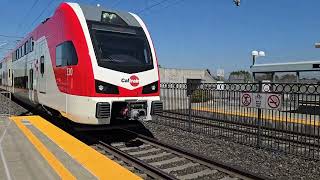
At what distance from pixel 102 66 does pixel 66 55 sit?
137 centimetres

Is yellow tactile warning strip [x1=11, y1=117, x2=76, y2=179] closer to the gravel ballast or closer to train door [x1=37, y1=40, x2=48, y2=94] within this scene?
train door [x1=37, y1=40, x2=48, y2=94]

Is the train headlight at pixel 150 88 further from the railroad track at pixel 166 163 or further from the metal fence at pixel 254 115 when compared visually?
the metal fence at pixel 254 115

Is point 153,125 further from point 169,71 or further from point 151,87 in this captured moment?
point 169,71

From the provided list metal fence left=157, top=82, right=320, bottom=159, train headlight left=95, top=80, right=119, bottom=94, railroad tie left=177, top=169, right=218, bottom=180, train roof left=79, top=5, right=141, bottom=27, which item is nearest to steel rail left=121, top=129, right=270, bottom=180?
railroad tie left=177, top=169, right=218, bottom=180

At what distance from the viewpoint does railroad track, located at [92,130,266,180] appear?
6926 mm

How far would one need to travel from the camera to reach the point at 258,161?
840cm

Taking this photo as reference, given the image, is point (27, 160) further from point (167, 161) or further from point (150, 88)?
point (150, 88)

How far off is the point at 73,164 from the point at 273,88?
658 cm

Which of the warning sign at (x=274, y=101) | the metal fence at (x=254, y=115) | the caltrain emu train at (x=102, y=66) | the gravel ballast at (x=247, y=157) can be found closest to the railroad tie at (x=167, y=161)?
the gravel ballast at (x=247, y=157)

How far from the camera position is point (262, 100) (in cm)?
995

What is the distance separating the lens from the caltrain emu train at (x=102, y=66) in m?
9.12

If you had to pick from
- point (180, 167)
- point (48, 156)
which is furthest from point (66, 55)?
point (180, 167)

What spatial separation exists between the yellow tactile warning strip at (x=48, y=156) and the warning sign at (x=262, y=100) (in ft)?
17.6

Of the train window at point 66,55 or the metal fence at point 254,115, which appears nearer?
the train window at point 66,55
